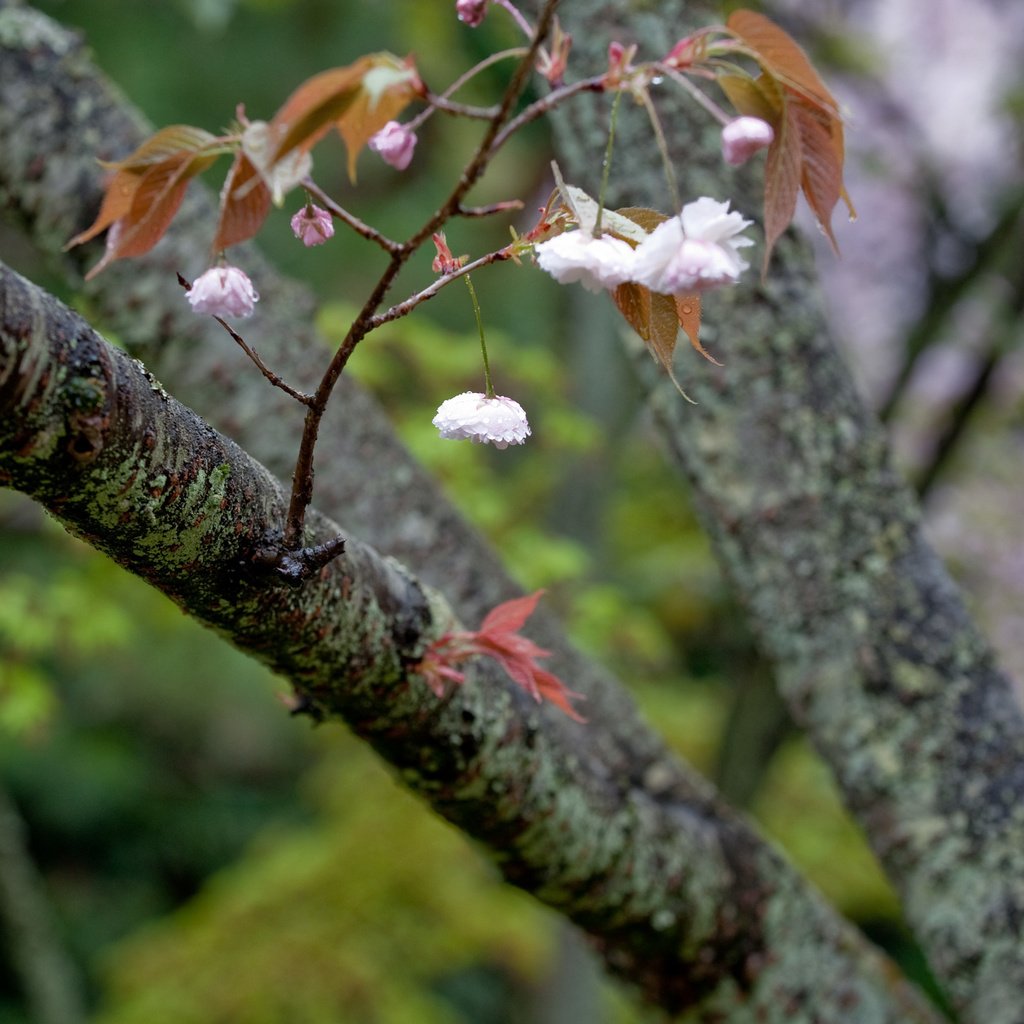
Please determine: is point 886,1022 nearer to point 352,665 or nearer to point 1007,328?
point 352,665

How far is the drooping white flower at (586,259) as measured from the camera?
1.60 ft

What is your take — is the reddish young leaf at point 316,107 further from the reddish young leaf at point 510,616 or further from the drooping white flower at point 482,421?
the reddish young leaf at point 510,616

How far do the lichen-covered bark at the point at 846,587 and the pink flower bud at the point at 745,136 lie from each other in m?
0.77

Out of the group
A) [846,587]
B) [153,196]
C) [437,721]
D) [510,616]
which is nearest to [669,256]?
[153,196]

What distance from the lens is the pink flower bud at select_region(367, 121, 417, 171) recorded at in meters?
0.57

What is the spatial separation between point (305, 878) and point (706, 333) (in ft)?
7.31

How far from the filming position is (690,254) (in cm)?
48

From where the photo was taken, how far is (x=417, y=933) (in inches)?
120

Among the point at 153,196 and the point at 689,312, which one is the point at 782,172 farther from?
the point at 153,196

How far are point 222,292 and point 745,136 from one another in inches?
10.3

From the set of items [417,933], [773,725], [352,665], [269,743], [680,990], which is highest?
[352,665]

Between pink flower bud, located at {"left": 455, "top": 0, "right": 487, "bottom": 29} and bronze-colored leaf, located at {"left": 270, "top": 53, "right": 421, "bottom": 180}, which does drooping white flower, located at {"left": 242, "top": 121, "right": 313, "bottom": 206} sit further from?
pink flower bud, located at {"left": 455, "top": 0, "right": 487, "bottom": 29}

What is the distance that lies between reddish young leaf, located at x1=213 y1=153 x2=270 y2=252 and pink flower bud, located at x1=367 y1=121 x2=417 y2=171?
0.10 metres

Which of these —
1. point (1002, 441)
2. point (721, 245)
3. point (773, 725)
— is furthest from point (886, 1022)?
point (1002, 441)
